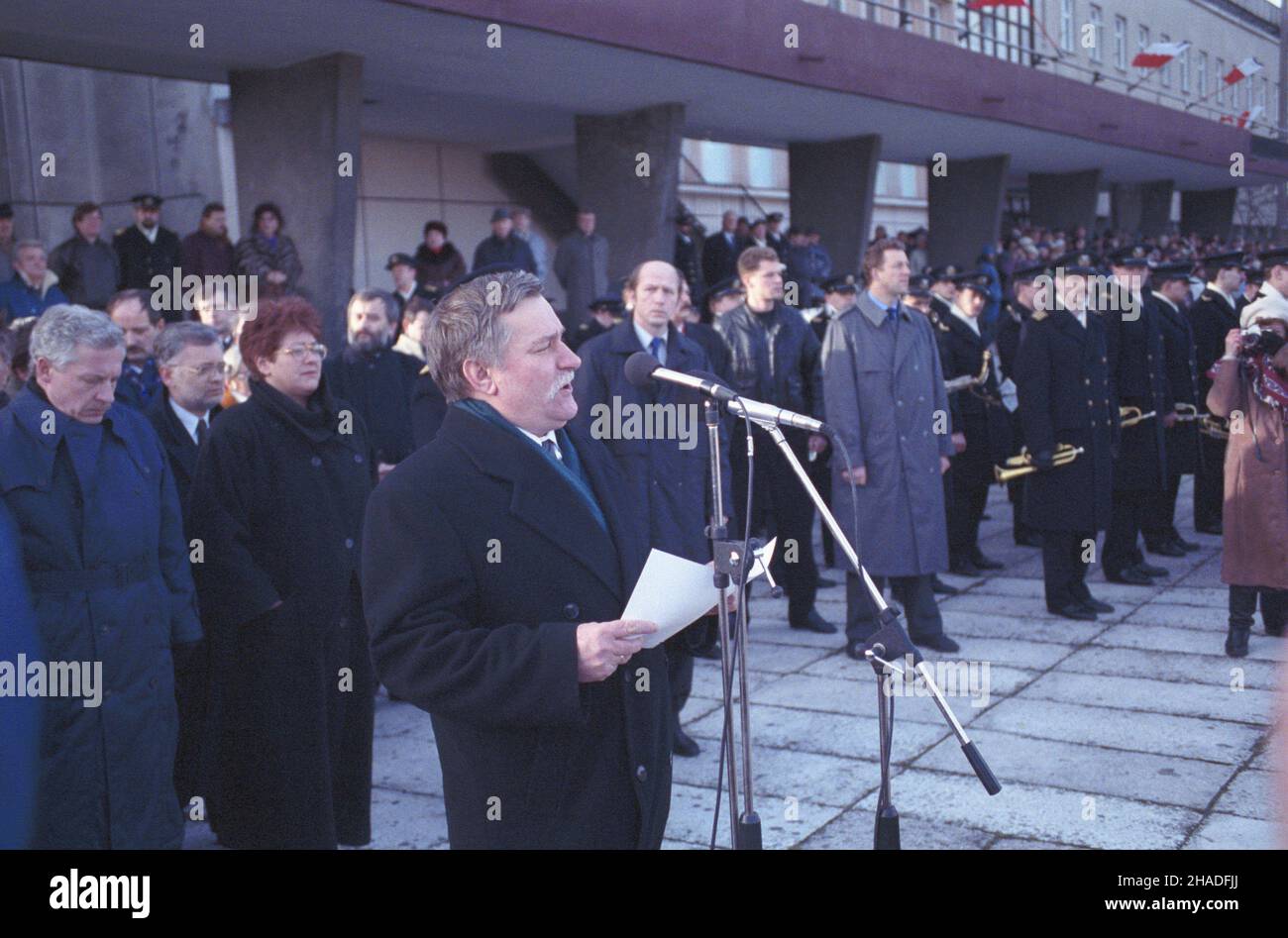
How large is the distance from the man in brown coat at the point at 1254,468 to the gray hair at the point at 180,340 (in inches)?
195

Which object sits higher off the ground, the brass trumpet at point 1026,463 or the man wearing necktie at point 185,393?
the man wearing necktie at point 185,393

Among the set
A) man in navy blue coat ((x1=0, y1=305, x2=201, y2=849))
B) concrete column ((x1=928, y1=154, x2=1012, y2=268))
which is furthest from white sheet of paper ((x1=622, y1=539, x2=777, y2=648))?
concrete column ((x1=928, y1=154, x2=1012, y2=268))

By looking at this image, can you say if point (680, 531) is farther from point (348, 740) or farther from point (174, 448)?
point (174, 448)

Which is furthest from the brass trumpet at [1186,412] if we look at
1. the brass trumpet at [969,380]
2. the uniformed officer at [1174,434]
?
the brass trumpet at [969,380]

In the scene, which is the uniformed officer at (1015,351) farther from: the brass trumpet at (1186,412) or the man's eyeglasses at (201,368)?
the man's eyeglasses at (201,368)

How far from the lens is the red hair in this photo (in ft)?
14.1

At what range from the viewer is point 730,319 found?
7402 mm

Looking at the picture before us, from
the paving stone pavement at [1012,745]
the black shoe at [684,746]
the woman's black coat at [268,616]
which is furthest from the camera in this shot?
the black shoe at [684,746]

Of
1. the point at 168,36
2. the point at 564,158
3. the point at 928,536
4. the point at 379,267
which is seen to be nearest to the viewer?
the point at 928,536

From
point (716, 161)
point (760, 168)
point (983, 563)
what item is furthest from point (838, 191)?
point (983, 563)

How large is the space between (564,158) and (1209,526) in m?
11.3

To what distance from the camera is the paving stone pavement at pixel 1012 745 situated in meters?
4.41
